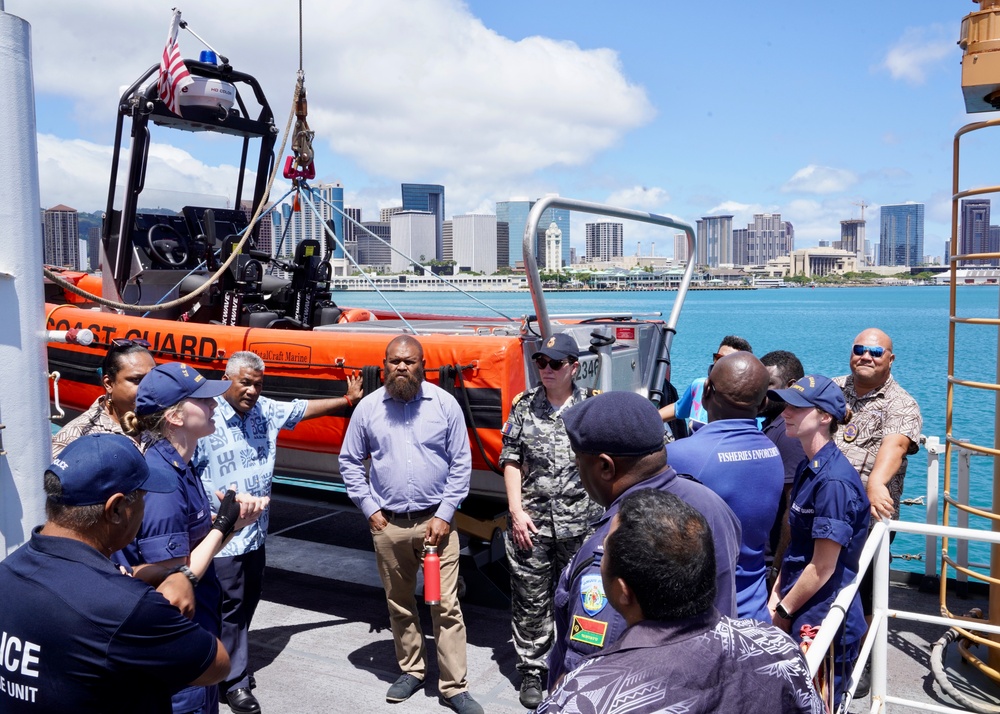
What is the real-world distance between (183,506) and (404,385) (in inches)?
58.9

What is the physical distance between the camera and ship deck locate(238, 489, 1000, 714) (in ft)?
11.9

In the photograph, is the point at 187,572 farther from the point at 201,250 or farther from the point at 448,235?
the point at 448,235

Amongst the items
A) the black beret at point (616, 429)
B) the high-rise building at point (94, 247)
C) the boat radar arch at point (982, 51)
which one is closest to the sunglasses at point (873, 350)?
the boat radar arch at point (982, 51)

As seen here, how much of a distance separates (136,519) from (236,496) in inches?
29.3

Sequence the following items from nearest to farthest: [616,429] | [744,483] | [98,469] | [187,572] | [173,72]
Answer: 1. [98,469]
2. [616,429]
3. [187,572]
4. [744,483]
5. [173,72]

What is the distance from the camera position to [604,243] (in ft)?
390

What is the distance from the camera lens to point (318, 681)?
384 cm

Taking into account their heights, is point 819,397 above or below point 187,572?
above

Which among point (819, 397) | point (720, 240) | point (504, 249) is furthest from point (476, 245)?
point (720, 240)

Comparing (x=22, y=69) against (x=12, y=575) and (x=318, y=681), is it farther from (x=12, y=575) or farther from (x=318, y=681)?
(x=318, y=681)

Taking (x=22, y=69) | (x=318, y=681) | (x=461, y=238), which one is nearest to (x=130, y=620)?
(x=22, y=69)

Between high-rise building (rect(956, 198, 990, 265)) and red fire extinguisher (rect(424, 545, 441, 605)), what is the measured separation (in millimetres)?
2684

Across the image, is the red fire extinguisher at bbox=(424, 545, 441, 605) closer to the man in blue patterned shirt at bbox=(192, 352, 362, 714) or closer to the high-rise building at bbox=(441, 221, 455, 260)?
the man in blue patterned shirt at bbox=(192, 352, 362, 714)

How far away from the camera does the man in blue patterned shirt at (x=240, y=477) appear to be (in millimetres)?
3482
